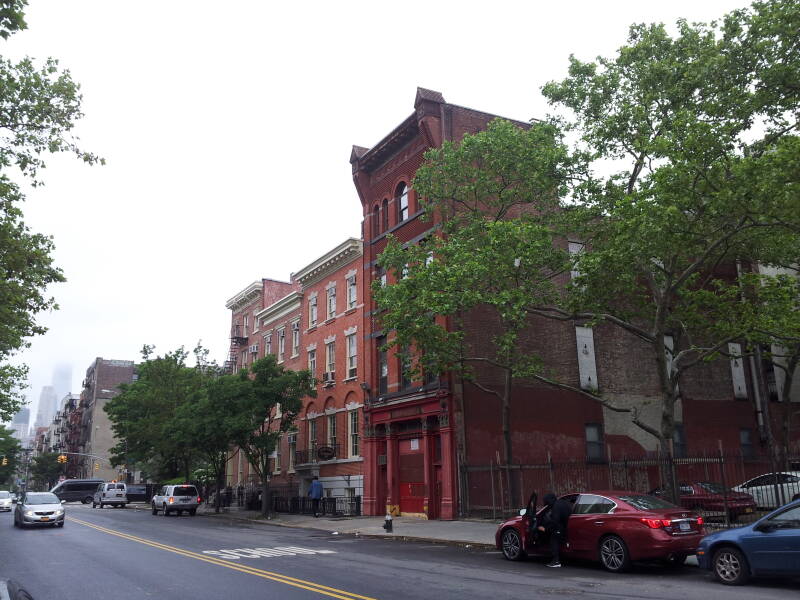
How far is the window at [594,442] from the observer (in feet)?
97.0

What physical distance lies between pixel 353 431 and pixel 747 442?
20.1 m

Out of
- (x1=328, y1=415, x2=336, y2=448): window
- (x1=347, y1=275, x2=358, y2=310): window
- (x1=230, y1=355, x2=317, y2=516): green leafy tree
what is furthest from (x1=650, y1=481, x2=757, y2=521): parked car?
(x1=230, y1=355, x2=317, y2=516): green leafy tree

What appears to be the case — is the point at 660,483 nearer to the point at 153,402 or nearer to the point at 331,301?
the point at 331,301

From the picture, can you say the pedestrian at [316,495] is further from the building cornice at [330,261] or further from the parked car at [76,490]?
the parked car at [76,490]

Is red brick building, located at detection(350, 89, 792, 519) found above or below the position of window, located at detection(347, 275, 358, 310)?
below

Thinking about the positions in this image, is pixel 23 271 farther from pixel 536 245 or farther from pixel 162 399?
pixel 162 399

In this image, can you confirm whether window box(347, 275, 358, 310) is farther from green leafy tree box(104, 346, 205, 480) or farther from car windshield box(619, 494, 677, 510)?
car windshield box(619, 494, 677, 510)

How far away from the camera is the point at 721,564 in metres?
11.0

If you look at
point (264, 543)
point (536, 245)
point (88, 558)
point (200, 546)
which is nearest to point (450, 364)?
point (536, 245)

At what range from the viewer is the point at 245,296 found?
50.0 m

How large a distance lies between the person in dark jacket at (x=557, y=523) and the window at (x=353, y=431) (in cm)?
2066

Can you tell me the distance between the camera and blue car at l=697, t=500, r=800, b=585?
33.3 feet

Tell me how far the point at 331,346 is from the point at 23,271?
62.9 ft

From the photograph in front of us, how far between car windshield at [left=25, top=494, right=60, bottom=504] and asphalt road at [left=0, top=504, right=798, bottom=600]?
28.5 ft
